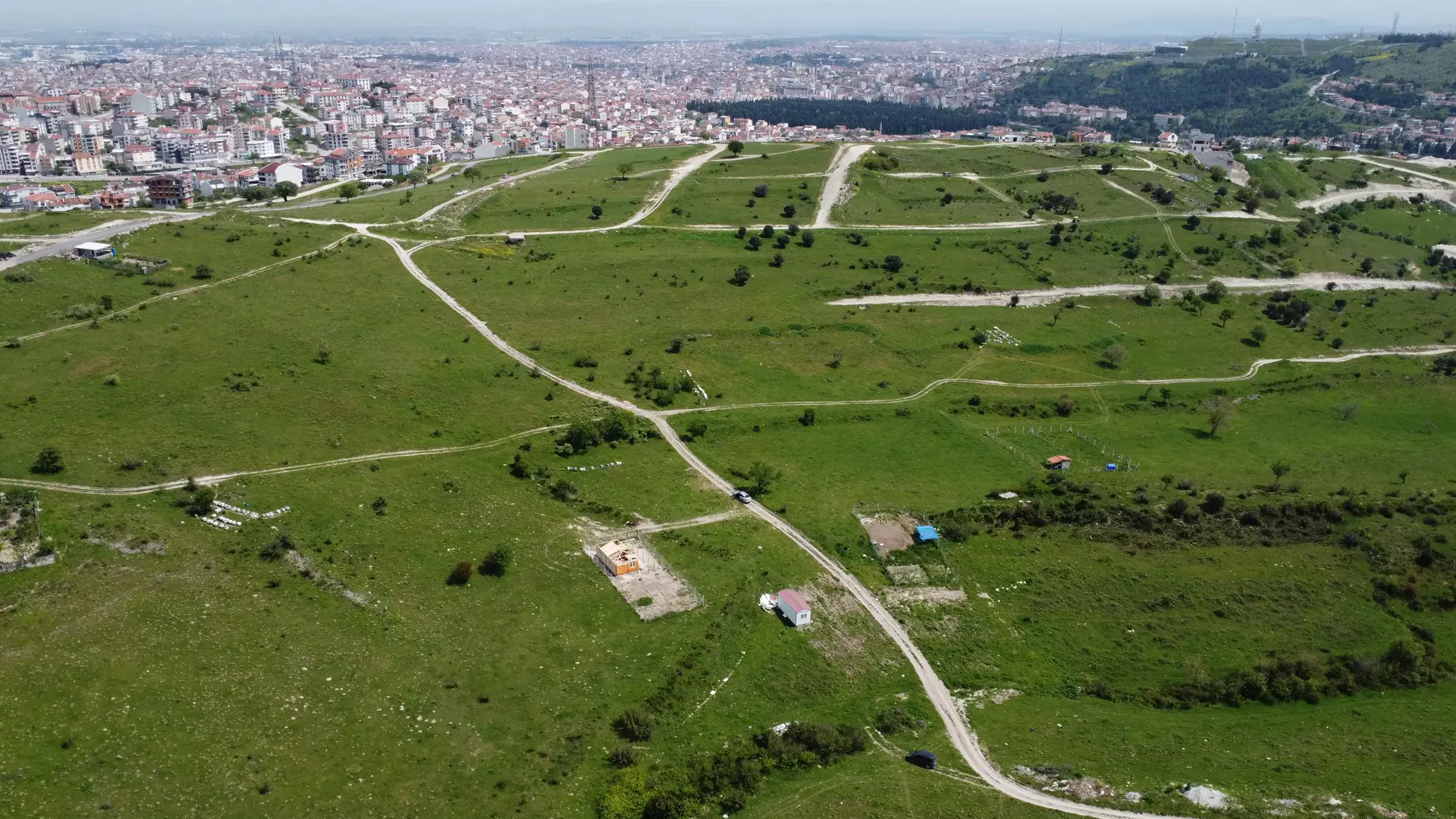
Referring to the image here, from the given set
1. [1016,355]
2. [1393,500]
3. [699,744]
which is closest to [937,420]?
[1016,355]

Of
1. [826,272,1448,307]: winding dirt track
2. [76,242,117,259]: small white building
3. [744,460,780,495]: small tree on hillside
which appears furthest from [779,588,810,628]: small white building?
[76,242,117,259]: small white building

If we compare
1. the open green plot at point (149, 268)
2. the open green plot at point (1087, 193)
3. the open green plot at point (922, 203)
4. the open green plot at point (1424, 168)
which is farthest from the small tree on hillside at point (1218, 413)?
the open green plot at point (1424, 168)

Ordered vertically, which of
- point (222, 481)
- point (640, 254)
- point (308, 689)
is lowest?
point (308, 689)

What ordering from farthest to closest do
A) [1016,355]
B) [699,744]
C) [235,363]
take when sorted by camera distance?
[1016,355]
[235,363]
[699,744]

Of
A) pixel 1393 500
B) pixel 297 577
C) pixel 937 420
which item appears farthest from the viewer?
pixel 937 420

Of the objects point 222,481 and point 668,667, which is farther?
point 222,481

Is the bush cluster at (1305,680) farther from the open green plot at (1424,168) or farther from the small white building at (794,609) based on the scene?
the open green plot at (1424,168)

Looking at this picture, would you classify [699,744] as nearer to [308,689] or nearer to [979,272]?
[308,689]
